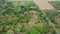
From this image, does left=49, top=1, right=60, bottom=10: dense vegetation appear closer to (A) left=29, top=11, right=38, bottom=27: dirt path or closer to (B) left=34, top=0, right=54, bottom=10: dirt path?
(B) left=34, top=0, right=54, bottom=10: dirt path

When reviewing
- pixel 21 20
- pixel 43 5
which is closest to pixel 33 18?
pixel 21 20

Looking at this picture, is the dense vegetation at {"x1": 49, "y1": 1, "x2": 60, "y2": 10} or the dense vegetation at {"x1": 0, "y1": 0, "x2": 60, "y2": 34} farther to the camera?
the dense vegetation at {"x1": 49, "y1": 1, "x2": 60, "y2": 10}

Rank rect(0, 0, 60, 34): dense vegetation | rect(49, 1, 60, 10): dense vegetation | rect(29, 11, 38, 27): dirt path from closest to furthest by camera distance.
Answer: rect(0, 0, 60, 34): dense vegetation
rect(29, 11, 38, 27): dirt path
rect(49, 1, 60, 10): dense vegetation

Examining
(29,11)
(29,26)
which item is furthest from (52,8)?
(29,26)

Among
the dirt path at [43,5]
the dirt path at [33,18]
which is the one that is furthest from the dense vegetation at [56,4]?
the dirt path at [33,18]

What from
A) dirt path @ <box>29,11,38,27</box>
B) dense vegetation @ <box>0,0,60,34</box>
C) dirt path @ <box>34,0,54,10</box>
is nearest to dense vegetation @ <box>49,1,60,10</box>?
dirt path @ <box>34,0,54,10</box>

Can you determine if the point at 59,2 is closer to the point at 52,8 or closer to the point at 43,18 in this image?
the point at 52,8

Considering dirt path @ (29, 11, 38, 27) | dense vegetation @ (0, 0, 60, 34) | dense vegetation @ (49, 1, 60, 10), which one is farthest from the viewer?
dense vegetation @ (49, 1, 60, 10)

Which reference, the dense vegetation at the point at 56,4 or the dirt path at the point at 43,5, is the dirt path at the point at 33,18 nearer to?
the dirt path at the point at 43,5
